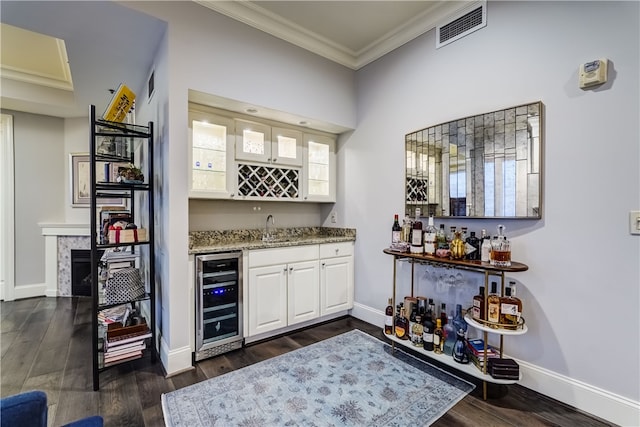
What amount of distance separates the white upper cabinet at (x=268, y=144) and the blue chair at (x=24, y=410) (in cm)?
234

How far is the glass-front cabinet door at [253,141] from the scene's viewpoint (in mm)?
2861

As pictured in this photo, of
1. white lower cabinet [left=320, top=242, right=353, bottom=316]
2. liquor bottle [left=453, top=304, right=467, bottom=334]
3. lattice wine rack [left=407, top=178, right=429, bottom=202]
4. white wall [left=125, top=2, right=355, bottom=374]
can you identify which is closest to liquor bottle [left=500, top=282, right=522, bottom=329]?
liquor bottle [left=453, top=304, right=467, bottom=334]

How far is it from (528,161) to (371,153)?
1514 mm

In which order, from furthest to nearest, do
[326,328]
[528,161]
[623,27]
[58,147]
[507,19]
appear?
[58,147] < [326,328] < [507,19] < [528,161] < [623,27]

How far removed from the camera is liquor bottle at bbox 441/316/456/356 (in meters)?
2.19

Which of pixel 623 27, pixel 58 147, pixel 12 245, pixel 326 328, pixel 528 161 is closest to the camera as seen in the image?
pixel 623 27

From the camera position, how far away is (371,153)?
318cm

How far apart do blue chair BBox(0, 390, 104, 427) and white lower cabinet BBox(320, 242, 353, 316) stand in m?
2.43

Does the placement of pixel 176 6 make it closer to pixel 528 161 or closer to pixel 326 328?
pixel 528 161

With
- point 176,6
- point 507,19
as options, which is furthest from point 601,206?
point 176,6

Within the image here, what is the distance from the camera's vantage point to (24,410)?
2.40ft

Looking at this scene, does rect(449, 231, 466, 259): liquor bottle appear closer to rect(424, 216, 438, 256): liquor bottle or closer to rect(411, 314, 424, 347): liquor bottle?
rect(424, 216, 438, 256): liquor bottle

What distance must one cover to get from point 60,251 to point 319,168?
155 inches

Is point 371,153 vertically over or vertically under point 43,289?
over
